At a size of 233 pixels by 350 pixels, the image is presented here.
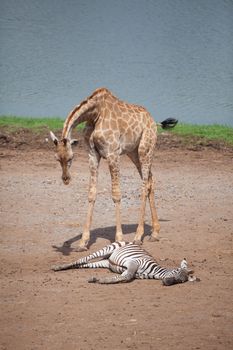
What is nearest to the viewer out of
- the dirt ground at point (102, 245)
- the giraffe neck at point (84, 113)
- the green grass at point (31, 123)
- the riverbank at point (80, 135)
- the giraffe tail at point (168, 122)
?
the dirt ground at point (102, 245)

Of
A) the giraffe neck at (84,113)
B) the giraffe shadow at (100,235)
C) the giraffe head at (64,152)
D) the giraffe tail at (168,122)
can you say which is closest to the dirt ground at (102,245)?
the giraffe shadow at (100,235)

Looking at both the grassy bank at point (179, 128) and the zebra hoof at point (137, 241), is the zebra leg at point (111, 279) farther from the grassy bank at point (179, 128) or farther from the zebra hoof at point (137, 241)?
the grassy bank at point (179, 128)

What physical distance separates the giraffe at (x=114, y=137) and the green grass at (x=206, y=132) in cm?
684

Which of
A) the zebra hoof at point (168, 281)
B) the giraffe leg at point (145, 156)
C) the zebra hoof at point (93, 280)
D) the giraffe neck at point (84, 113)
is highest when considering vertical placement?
the giraffe neck at point (84, 113)

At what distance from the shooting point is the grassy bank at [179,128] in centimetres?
1617

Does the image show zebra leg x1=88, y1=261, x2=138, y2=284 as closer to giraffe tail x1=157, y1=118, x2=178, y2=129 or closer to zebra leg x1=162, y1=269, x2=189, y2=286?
zebra leg x1=162, y1=269, x2=189, y2=286

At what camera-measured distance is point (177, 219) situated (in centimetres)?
1038

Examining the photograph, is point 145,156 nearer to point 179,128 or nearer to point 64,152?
point 64,152

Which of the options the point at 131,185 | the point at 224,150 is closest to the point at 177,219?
the point at 131,185

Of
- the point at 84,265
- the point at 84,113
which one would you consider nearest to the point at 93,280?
the point at 84,265

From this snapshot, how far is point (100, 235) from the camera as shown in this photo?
9.50 meters

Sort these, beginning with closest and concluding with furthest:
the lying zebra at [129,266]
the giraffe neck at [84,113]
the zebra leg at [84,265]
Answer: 1. the lying zebra at [129,266]
2. the zebra leg at [84,265]
3. the giraffe neck at [84,113]

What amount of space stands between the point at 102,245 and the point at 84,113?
1.63 meters

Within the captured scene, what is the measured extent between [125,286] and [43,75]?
1473 centimetres
